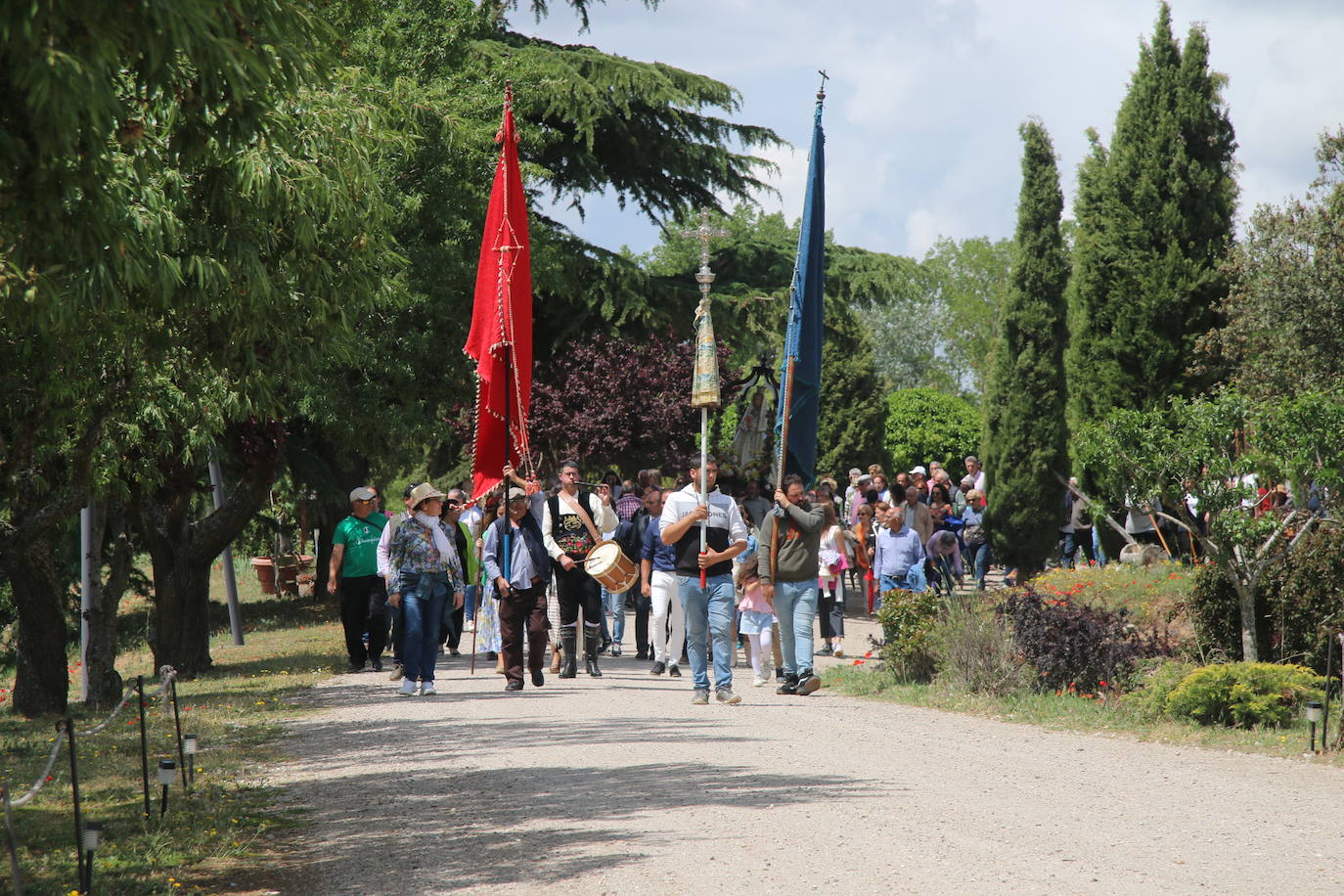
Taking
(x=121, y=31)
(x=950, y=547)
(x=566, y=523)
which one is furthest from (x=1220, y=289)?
(x=121, y=31)

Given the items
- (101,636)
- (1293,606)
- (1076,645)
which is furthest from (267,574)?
(1293,606)

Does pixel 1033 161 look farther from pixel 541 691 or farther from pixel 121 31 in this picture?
pixel 121 31

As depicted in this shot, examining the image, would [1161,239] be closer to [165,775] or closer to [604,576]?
[604,576]

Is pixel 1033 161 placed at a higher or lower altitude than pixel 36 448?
higher

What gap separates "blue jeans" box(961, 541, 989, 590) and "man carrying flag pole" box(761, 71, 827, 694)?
428 inches

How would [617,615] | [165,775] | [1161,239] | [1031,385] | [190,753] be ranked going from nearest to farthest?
[165,775] → [190,753] → [617,615] → [1161,239] → [1031,385]

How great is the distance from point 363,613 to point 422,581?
2968 mm

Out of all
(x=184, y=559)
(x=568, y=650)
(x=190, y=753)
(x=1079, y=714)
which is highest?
(x=184, y=559)

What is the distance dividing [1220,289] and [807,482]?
1261 cm

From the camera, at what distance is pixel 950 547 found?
21.4 m

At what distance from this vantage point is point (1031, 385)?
25.6 metres

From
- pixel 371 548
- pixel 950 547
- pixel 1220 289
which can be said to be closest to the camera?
pixel 371 548

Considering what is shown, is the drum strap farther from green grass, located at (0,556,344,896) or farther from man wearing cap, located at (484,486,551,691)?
green grass, located at (0,556,344,896)

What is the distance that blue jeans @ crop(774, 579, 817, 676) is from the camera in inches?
525
